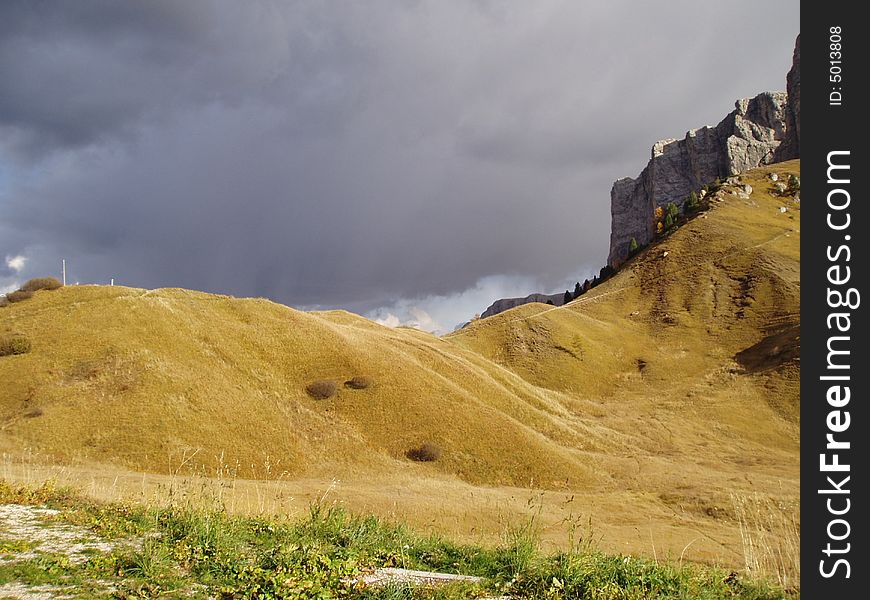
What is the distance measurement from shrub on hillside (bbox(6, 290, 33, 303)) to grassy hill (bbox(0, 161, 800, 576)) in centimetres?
119

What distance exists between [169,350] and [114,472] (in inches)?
623

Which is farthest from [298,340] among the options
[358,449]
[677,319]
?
[677,319]

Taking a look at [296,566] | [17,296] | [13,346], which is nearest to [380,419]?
[13,346]

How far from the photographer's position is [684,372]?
265 feet

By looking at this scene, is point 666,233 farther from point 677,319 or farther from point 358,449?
point 358,449

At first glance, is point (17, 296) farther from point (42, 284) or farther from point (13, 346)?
point (13, 346)

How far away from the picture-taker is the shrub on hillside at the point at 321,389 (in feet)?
139

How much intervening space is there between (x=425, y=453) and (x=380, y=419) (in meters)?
5.10

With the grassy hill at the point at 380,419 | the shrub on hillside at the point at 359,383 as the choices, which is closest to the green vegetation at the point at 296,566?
the grassy hill at the point at 380,419

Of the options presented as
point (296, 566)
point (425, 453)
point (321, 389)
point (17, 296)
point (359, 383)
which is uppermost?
point (17, 296)

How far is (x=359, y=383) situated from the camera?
44.1 m

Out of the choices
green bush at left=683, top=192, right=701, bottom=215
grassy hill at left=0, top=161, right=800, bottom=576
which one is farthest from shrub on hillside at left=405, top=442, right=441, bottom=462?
green bush at left=683, top=192, right=701, bottom=215

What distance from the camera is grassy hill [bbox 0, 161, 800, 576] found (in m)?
31.0

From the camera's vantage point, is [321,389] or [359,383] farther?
[359,383]
